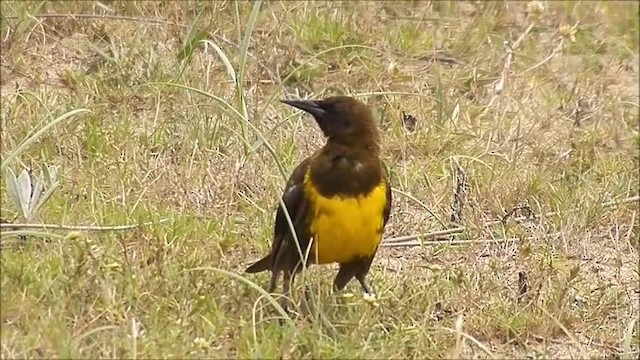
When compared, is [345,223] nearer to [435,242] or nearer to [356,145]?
[356,145]

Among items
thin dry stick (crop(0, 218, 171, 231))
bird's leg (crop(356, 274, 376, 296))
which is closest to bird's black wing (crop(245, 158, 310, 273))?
bird's leg (crop(356, 274, 376, 296))

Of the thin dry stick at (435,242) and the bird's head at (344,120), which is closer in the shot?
the bird's head at (344,120)

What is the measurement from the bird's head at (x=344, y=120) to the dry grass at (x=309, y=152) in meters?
0.41

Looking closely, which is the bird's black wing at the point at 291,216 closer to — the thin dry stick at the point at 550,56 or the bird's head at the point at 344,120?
the bird's head at the point at 344,120

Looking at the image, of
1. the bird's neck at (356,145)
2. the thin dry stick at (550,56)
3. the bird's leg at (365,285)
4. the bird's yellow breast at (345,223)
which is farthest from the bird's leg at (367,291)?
the thin dry stick at (550,56)

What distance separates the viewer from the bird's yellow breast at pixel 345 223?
4449 millimetres

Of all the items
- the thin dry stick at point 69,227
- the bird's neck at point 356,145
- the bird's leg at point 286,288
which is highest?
the bird's neck at point 356,145

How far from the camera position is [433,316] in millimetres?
4848

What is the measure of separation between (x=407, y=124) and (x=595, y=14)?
242 cm

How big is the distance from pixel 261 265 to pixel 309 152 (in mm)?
1604

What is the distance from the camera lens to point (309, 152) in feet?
20.8

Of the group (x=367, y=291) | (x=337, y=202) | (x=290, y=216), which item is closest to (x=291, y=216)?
(x=290, y=216)

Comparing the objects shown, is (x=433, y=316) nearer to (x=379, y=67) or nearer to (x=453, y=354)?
(x=453, y=354)

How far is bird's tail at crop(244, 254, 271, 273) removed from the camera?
4.78 meters
